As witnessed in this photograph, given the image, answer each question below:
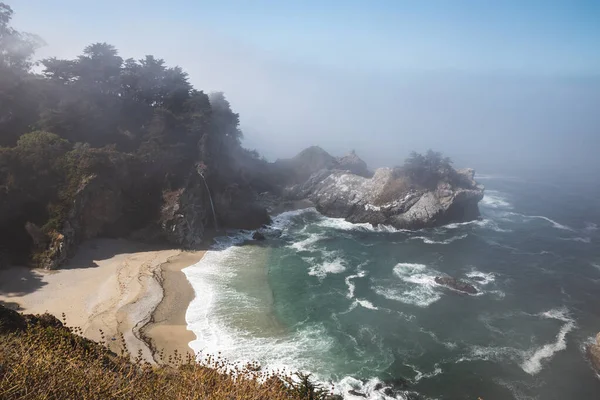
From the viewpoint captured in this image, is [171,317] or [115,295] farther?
[115,295]

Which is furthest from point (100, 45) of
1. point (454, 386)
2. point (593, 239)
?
point (593, 239)

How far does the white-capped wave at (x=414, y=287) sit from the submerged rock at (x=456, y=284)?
0.72 m

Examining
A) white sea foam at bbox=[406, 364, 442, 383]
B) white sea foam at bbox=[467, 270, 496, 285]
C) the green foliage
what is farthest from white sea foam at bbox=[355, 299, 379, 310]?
the green foliage

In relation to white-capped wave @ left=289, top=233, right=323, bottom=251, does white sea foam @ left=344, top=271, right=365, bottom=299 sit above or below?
below

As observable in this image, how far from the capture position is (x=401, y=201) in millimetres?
59938

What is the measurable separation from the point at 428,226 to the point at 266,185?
34.8 m

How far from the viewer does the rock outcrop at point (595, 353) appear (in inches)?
1066

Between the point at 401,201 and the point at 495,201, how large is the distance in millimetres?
29651

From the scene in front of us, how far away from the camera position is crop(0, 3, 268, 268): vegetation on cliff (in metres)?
38.7

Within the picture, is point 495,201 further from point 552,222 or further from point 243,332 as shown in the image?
point 243,332

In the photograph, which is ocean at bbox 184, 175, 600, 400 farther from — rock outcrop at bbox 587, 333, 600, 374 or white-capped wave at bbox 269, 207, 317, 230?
white-capped wave at bbox 269, 207, 317, 230

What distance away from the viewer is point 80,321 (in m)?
29.4

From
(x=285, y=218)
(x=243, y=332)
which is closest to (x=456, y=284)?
(x=243, y=332)

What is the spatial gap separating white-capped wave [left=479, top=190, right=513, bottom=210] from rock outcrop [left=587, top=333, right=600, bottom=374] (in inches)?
1851
